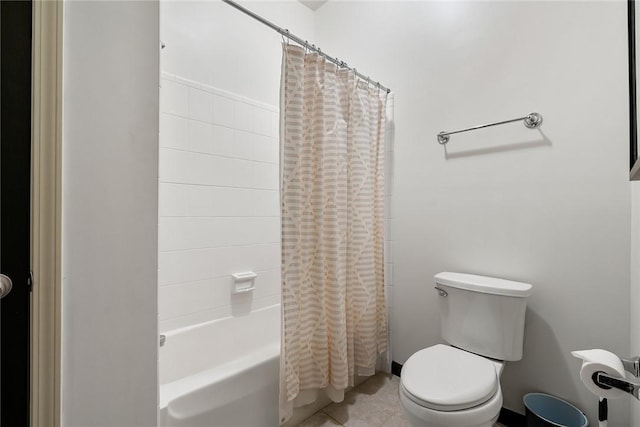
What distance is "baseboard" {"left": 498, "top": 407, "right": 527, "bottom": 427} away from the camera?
149 cm

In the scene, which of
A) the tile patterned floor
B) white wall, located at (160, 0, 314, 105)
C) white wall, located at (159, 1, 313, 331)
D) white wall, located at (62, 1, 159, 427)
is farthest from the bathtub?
white wall, located at (160, 0, 314, 105)

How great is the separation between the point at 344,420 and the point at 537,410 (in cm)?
91

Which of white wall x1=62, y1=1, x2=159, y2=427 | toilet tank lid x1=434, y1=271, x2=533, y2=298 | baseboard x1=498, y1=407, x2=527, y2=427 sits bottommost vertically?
baseboard x1=498, y1=407, x2=527, y2=427

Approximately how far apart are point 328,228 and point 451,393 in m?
0.86

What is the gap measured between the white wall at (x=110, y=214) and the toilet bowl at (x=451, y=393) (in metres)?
0.89

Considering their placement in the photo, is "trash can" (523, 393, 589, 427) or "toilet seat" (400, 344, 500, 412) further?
"trash can" (523, 393, 589, 427)

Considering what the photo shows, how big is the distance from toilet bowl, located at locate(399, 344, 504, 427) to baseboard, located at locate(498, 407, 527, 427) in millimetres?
498

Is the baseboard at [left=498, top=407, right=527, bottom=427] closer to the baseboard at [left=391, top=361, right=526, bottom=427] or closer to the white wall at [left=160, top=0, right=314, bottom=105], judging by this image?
the baseboard at [left=391, top=361, right=526, bottom=427]

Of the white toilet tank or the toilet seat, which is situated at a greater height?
the white toilet tank

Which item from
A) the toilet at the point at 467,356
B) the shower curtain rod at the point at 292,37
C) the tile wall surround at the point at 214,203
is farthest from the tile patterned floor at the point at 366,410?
the shower curtain rod at the point at 292,37

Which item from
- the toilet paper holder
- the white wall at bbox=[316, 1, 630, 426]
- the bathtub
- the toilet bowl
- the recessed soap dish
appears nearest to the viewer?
the toilet paper holder

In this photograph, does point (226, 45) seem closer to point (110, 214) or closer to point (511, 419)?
point (110, 214)

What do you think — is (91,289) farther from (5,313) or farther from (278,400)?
(278,400)

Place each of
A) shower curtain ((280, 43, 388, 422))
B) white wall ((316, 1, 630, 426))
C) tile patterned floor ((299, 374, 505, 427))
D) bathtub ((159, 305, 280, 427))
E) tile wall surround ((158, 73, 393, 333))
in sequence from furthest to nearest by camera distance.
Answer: tile wall surround ((158, 73, 393, 333))
tile patterned floor ((299, 374, 505, 427))
shower curtain ((280, 43, 388, 422))
white wall ((316, 1, 630, 426))
bathtub ((159, 305, 280, 427))
